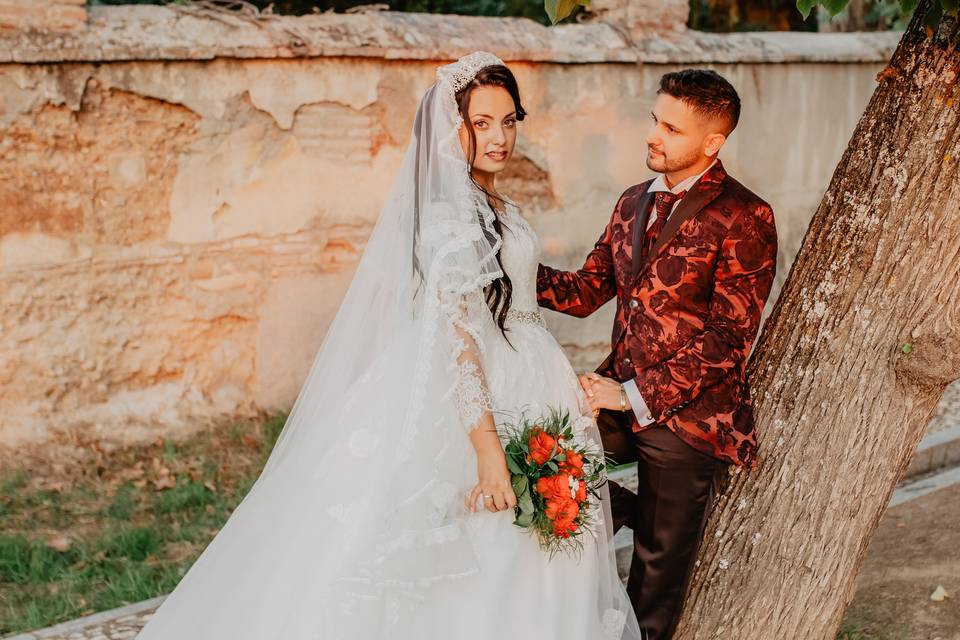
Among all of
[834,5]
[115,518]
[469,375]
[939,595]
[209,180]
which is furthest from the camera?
[209,180]

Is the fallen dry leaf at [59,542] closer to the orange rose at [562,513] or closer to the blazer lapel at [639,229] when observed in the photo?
the orange rose at [562,513]

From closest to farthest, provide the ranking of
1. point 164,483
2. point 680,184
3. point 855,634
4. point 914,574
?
point 680,184 < point 855,634 < point 914,574 < point 164,483

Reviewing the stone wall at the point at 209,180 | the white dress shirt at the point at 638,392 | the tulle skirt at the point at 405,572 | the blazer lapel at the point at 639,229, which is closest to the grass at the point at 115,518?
the stone wall at the point at 209,180

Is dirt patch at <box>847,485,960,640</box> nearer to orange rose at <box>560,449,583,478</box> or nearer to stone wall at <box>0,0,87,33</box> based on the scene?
orange rose at <box>560,449,583,478</box>

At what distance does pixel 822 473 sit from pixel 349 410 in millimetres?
1505

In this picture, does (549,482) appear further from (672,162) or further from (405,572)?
(672,162)

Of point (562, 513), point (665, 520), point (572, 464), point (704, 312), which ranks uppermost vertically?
point (704, 312)

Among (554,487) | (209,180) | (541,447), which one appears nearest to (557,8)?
(541,447)

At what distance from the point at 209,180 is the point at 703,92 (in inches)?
126

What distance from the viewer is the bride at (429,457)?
280 centimetres

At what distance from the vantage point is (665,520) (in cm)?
315

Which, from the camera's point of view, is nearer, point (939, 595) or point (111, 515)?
point (939, 595)

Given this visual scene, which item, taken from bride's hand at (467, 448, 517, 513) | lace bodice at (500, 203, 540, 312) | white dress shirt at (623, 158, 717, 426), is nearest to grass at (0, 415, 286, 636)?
bride's hand at (467, 448, 517, 513)

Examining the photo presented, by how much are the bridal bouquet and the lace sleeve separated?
13cm
